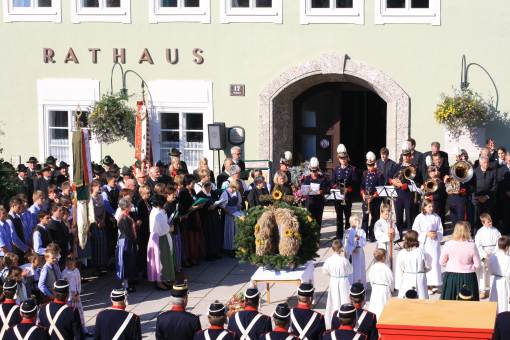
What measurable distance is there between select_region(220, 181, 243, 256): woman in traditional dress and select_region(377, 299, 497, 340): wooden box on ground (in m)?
11.1

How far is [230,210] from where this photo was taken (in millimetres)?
19969

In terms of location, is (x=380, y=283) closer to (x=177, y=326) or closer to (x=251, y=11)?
(x=177, y=326)

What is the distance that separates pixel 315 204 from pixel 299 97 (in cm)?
478

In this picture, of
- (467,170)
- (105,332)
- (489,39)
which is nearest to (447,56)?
(489,39)

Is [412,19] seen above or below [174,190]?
above

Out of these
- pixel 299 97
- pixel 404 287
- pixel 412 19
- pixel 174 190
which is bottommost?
pixel 404 287

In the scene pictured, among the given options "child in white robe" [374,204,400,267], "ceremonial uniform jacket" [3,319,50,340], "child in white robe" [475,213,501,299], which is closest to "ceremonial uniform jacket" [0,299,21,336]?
"ceremonial uniform jacket" [3,319,50,340]

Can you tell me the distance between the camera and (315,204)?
20.9 metres

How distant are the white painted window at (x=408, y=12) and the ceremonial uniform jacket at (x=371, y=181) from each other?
405cm

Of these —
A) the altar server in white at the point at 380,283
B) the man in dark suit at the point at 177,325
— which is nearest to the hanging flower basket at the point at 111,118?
the altar server in white at the point at 380,283

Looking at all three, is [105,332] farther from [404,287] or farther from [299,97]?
[299,97]

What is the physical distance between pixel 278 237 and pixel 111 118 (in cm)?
934

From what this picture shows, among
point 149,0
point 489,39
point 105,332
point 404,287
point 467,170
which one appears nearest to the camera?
point 105,332

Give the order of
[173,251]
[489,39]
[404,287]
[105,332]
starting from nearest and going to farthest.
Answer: [105,332] → [404,287] → [173,251] → [489,39]
